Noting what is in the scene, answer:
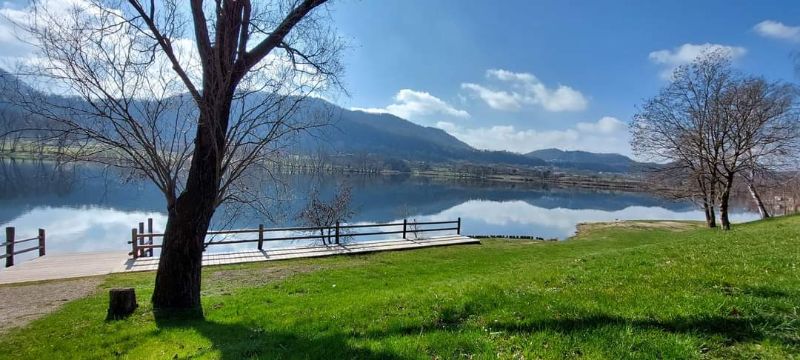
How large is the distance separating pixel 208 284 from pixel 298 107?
6939 mm

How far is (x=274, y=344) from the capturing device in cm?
483

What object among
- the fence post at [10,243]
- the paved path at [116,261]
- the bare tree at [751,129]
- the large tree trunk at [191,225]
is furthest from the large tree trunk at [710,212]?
the fence post at [10,243]

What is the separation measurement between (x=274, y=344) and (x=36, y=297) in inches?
374

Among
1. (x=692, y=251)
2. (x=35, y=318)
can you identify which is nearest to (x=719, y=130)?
(x=692, y=251)

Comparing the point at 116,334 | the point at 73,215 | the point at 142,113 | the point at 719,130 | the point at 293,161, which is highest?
the point at 719,130

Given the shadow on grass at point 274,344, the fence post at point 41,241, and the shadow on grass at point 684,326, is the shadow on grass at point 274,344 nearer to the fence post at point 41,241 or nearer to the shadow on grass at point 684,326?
the shadow on grass at point 684,326

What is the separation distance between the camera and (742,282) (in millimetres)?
5539

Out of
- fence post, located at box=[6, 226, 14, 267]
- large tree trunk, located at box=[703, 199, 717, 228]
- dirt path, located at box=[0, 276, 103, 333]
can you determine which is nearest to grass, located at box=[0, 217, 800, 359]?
dirt path, located at box=[0, 276, 103, 333]

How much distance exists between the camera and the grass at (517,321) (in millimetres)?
3768

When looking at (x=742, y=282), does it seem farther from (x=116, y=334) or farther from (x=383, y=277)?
(x=116, y=334)

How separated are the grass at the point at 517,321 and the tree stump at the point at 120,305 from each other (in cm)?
26

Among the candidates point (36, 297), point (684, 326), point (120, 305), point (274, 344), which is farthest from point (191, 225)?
point (684, 326)

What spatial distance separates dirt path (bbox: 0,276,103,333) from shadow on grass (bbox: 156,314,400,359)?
13.9ft

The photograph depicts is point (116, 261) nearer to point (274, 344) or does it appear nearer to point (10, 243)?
point (10, 243)
